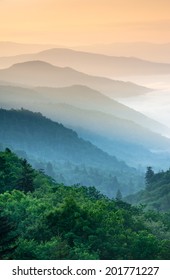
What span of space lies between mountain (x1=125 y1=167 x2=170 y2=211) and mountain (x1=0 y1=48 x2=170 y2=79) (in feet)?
69.0

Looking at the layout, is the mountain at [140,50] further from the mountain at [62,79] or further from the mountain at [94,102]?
the mountain at [94,102]

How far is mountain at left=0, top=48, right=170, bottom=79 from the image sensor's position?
35906mm

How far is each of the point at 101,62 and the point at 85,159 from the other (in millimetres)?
69578

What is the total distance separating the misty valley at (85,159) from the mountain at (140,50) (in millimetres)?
441

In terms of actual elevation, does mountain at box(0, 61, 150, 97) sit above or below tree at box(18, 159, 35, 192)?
above

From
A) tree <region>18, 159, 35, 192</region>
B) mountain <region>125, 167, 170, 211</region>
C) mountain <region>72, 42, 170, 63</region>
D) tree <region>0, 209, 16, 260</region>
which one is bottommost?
tree <region>0, 209, 16, 260</region>

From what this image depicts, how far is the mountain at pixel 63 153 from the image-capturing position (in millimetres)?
87625

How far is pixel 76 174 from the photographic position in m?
88.4

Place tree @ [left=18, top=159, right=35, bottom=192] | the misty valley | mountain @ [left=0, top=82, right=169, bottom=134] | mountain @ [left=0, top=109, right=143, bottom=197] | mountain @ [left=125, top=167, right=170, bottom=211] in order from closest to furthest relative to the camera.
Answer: the misty valley < tree @ [left=18, top=159, right=35, bottom=192] < mountain @ [left=0, top=82, right=169, bottom=134] < mountain @ [left=125, top=167, right=170, bottom=211] < mountain @ [left=0, top=109, right=143, bottom=197]

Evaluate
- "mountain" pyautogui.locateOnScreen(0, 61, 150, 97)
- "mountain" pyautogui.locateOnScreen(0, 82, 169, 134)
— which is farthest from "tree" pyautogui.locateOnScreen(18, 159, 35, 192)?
"mountain" pyautogui.locateOnScreen(0, 82, 169, 134)

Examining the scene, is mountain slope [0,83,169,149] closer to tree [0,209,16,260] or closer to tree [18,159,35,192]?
tree [18,159,35,192]

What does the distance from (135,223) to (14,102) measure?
62.7 m

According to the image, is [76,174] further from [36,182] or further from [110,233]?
[110,233]
